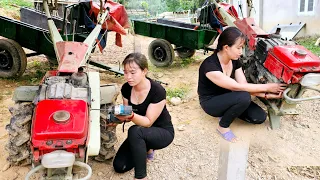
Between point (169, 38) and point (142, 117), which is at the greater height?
point (169, 38)

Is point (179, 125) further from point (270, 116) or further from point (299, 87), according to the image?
point (299, 87)

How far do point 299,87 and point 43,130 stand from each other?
2.60 metres

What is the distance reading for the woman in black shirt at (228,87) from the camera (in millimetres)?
3295

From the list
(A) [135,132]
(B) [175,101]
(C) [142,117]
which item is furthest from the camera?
(B) [175,101]

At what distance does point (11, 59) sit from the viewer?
5.33m

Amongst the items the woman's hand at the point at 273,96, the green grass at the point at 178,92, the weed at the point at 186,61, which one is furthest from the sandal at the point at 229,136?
the weed at the point at 186,61

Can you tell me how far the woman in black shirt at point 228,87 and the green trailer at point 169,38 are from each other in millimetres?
2695

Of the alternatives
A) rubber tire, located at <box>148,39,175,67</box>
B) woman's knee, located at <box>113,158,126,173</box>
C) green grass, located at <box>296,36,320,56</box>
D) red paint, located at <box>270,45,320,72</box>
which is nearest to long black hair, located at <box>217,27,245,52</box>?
red paint, located at <box>270,45,320,72</box>

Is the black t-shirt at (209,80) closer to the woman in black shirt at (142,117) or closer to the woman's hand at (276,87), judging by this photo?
the woman's hand at (276,87)

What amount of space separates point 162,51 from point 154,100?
416 centimetres

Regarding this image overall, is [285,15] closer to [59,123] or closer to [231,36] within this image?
[231,36]

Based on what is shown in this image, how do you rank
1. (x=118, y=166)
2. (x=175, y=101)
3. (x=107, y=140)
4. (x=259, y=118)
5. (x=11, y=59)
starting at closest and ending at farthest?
(x=118, y=166)
(x=107, y=140)
(x=259, y=118)
(x=175, y=101)
(x=11, y=59)

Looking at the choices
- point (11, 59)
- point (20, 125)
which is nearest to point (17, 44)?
point (11, 59)

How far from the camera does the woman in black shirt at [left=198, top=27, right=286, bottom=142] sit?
3.29 m
